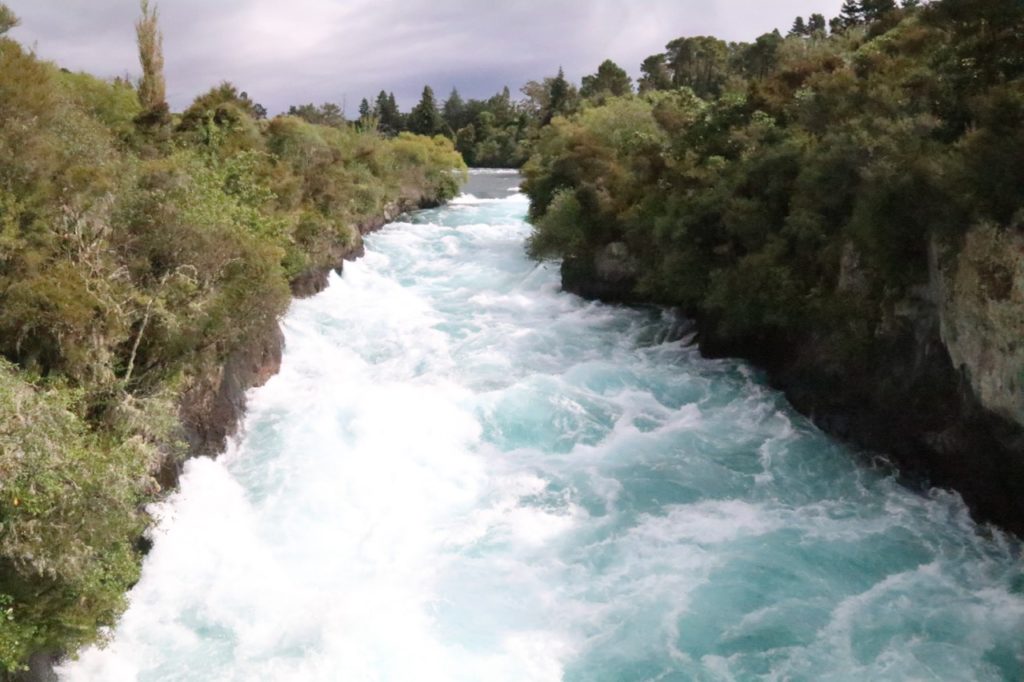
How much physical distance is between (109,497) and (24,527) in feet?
3.09

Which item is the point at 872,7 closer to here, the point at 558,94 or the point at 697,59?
the point at 697,59

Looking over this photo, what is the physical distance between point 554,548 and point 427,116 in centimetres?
9794

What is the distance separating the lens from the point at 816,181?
51.5ft

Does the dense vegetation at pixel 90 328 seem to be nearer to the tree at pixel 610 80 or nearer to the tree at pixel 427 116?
the tree at pixel 610 80

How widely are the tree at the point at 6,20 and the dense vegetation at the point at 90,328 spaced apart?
45 mm

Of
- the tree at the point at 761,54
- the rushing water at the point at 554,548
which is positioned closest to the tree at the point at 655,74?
the tree at the point at 761,54

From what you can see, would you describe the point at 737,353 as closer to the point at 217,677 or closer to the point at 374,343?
the point at 374,343

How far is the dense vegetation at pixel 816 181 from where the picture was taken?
37.2ft

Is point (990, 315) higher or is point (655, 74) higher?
point (655, 74)

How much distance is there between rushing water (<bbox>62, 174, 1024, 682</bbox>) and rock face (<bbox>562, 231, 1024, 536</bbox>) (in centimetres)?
60

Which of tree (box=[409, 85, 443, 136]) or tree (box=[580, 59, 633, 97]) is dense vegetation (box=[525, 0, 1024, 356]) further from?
tree (box=[409, 85, 443, 136])

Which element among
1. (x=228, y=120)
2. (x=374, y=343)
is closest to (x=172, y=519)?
(x=374, y=343)

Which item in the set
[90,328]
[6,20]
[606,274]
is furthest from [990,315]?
[6,20]

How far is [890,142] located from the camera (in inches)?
509
